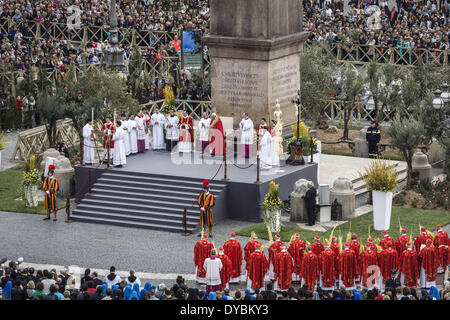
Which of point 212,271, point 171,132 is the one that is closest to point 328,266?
point 212,271

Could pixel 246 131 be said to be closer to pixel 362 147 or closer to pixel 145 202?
pixel 145 202

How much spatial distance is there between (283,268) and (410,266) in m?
3.24

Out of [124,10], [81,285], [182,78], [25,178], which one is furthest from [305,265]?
[124,10]

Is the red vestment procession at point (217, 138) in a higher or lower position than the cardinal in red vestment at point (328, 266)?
higher

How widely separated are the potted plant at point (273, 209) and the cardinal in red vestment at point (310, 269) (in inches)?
203

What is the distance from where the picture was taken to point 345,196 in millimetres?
39094

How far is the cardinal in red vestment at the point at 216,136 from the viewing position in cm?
4228

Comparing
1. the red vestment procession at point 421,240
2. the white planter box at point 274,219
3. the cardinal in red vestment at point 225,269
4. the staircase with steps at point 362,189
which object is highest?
the red vestment procession at point 421,240

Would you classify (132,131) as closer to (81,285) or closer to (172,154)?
(172,154)

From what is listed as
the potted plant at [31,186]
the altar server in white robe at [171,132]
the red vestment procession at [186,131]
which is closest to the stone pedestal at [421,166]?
the red vestment procession at [186,131]

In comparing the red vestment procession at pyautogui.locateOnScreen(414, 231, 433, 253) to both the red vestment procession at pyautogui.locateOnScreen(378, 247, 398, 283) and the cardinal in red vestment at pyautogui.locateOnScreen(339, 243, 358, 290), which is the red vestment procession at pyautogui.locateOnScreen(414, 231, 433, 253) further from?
the cardinal in red vestment at pyautogui.locateOnScreen(339, 243, 358, 290)

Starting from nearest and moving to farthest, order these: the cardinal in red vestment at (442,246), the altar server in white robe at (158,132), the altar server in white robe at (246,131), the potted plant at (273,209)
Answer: the cardinal in red vestment at (442,246) < the potted plant at (273,209) < the altar server in white robe at (246,131) < the altar server in white robe at (158,132)

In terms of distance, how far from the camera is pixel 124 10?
6369 cm

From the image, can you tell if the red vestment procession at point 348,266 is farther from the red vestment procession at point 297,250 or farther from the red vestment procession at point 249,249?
the red vestment procession at point 249,249
